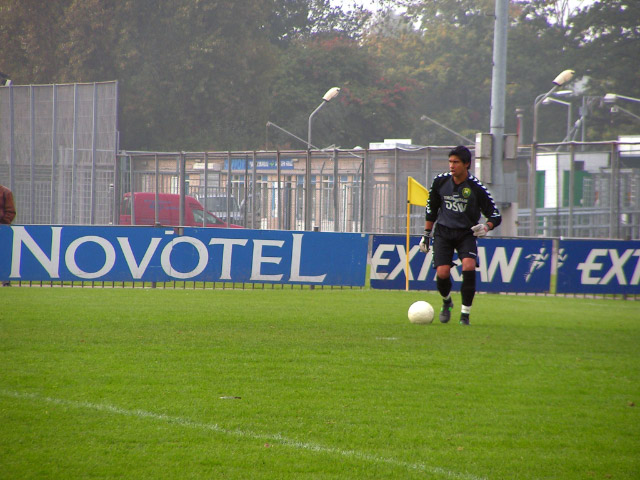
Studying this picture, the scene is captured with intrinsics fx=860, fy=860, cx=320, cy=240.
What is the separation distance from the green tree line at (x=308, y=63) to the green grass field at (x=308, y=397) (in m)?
30.6

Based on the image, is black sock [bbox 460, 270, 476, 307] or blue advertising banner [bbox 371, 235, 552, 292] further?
blue advertising banner [bbox 371, 235, 552, 292]

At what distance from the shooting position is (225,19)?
45.3 meters

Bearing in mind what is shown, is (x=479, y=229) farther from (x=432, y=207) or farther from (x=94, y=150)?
(x=94, y=150)

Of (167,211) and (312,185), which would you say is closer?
(312,185)

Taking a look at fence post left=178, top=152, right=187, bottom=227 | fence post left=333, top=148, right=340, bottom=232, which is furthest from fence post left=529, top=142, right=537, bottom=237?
fence post left=178, top=152, right=187, bottom=227

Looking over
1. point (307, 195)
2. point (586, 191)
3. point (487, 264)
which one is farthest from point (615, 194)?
point (307, 195)

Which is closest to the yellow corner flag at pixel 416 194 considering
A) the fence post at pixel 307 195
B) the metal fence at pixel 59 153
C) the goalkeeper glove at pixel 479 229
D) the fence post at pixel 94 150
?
the goalkeeper glove at pixel 479 229

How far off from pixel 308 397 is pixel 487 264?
30.3ft

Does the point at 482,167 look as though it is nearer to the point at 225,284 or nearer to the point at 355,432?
the point at 225,284

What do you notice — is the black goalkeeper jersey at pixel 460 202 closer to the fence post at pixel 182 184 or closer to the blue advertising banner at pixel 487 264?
the blue advertising banner at pixel 487 264

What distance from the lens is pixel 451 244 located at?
10.6 metres

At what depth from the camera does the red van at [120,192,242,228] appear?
78.1 ft

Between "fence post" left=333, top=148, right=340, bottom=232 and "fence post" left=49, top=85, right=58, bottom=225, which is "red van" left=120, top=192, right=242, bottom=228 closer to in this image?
"fence post" left=49, top=85, right=58, bottom=225

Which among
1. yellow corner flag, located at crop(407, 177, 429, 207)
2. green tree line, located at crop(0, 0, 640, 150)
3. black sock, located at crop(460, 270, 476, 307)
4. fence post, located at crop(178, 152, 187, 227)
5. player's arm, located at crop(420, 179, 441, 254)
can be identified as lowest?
black sock, located at crop(460, 270, 476, 307)
